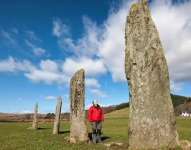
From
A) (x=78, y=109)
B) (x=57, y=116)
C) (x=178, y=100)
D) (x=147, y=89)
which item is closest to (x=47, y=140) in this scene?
(x=78, y=109)

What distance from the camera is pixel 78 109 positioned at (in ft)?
55.1

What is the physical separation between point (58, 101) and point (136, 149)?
15.2 m

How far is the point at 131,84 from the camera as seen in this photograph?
36.8ft

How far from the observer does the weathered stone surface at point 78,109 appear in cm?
1644

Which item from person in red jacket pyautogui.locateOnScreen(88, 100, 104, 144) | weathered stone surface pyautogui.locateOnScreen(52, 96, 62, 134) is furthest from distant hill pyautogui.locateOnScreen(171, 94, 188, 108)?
person in red jacket pyautogui.locateOnScreen(88, 100, 104, 144)

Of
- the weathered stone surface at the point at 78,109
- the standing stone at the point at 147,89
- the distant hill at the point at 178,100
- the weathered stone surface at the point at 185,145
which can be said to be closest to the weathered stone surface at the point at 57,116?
the weathered stone surface at the point at 78,109

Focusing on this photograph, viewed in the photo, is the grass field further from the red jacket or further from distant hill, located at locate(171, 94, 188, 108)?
distant hill, located at locate(171, 94, 188, 108)

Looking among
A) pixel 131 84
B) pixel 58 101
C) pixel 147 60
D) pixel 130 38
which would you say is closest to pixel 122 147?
pixel 131 84

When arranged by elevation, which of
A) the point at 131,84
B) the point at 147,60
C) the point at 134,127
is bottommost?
the point at 134,127

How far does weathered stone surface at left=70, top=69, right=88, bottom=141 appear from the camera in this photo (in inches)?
647

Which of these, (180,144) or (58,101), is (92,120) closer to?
(180,144)

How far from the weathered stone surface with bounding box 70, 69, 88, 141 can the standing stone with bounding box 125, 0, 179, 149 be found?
6.18 meters

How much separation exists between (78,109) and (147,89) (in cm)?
754

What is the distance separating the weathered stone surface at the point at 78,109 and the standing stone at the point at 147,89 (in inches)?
243
